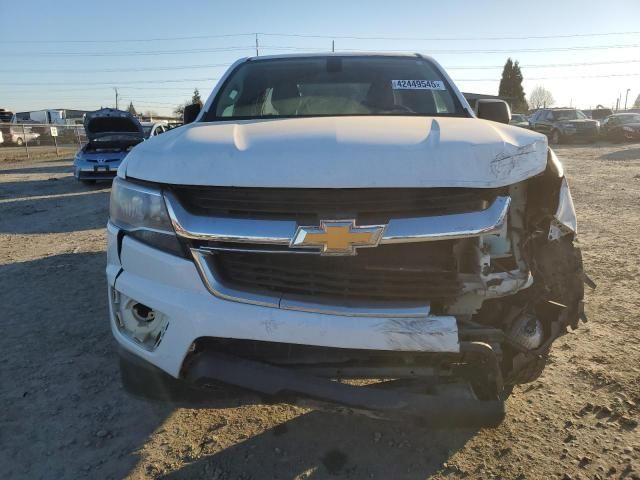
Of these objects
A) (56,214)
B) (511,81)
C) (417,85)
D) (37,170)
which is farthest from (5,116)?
(511,81)

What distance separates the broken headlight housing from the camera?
204cm

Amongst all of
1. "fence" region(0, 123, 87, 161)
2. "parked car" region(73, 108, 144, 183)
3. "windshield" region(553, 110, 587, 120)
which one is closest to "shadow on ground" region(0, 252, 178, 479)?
"parked car" region(73, 108, 144, 183)

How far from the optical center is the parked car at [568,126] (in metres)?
24.4

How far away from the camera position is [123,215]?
2225 mm

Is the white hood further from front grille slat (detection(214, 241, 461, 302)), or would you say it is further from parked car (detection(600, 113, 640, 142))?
parked car (detection(600, 113, 640, 142))

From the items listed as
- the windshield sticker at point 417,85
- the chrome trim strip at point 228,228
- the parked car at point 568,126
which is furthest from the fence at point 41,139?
the chrome trim strip at point 228,228

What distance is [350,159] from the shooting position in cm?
193

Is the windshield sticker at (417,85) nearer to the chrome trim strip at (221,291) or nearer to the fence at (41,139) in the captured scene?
the chrome trim strip at (221,291)

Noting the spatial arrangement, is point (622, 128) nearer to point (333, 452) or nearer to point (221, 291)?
point (333, 452)

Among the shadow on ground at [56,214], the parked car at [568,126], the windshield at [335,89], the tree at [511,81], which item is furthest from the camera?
the tree at [511,81]

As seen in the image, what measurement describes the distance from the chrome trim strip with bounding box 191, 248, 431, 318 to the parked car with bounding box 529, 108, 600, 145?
85.8 feet

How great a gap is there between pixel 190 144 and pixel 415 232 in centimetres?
107

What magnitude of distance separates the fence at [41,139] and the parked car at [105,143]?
1305 centimetres

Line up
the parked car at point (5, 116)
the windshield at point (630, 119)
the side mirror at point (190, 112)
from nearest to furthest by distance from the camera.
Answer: the side mirror at point (190, 112) < the windshield at point (630, 119) < the parked car at point (5, 116)
